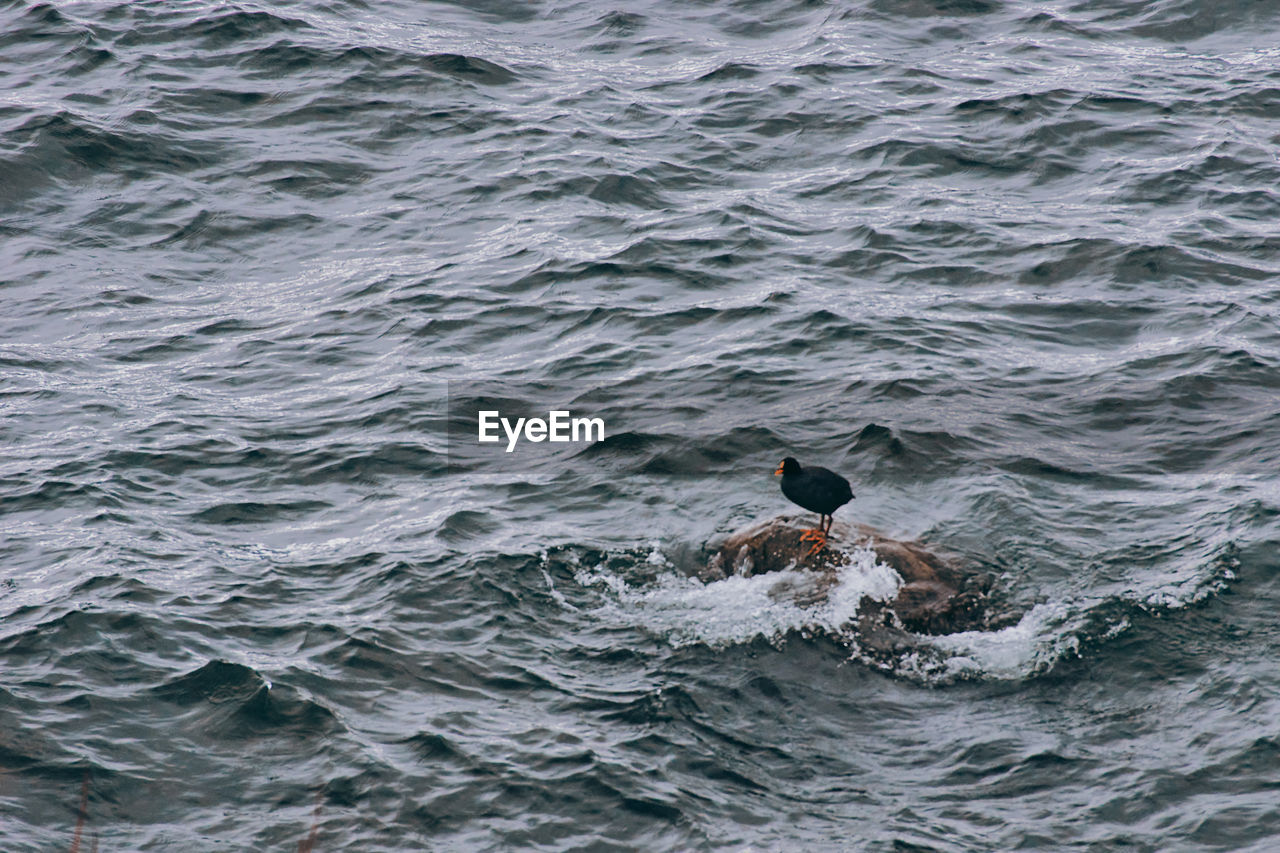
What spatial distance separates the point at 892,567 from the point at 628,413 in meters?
3.99

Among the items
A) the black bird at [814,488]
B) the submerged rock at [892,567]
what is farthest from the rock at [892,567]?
the black bird at [814,488]

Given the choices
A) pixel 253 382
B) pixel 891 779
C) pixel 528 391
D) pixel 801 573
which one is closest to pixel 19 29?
pixel 253 382

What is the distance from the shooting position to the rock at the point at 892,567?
10078 millimetres

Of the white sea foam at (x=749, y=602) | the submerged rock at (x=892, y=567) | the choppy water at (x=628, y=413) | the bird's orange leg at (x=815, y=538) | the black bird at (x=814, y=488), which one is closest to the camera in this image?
the choppy water at (x=628, y=413)

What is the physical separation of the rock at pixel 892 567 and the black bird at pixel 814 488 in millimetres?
468

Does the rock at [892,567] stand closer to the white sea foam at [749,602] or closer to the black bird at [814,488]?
the white sea foam at [749,602]

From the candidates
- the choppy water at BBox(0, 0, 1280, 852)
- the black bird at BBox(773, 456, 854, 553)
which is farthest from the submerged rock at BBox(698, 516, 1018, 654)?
the black bird at BBox(773, 456, 854, 553)

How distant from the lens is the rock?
10078 millimetres

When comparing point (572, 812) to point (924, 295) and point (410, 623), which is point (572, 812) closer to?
point (410, 623)

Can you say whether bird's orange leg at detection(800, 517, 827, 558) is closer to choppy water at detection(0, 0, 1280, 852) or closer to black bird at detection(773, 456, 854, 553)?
black bird at detection(773, 456, 854, 553)

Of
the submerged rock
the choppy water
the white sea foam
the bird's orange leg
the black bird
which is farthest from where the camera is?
the bird's orange leg

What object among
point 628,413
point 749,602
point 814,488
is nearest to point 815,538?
point 814,488

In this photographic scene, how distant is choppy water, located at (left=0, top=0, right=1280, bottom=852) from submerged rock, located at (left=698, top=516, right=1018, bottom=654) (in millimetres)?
219

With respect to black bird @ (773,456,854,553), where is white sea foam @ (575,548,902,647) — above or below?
below
